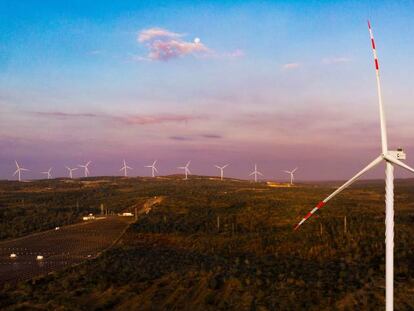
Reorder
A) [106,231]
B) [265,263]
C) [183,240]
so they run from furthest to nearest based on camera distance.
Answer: [106,231] → [183,240] → [265,263]

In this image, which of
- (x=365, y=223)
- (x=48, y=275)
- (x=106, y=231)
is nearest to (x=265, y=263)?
(x=48, y=275)

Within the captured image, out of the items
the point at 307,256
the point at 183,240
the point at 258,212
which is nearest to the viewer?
the point at 307,256

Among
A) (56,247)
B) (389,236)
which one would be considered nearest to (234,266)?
(56,247)

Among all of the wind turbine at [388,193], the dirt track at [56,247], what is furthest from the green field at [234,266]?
the wind turbine at [388,193]

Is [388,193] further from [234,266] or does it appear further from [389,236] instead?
[234,266]

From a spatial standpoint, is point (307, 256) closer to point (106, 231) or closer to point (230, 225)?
point (230, 225)

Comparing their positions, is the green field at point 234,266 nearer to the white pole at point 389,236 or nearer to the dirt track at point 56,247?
the dirt track at point 56,247

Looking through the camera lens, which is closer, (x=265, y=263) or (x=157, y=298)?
(x=157, y=298)
